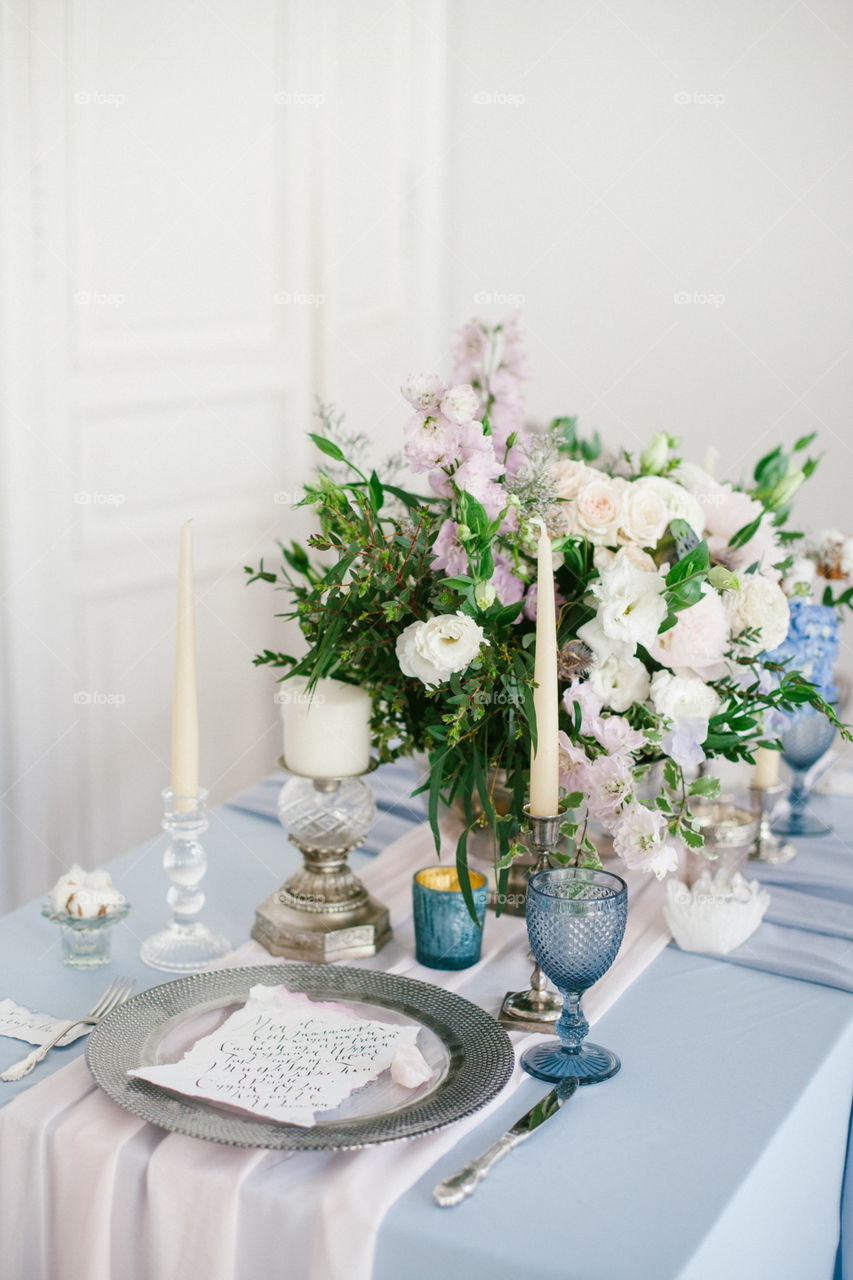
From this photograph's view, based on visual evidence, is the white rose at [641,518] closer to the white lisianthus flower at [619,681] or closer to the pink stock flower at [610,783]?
the white lisianthus flower at [619,681]

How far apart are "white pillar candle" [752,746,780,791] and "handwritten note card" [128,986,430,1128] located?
2.38 ft

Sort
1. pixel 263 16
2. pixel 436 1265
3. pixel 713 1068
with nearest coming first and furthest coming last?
pixel 436 1265 < pixel 713 1068 < pixel 263 16

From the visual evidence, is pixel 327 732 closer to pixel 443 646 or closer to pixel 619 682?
pixel 443 646

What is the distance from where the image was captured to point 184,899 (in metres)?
1.28

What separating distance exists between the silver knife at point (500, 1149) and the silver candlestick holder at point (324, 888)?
0.31 meters

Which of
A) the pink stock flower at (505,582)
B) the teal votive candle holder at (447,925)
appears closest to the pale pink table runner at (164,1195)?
the teal votive candle holder at (447,925)

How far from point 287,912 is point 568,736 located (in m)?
0.34

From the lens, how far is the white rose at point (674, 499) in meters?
1.31

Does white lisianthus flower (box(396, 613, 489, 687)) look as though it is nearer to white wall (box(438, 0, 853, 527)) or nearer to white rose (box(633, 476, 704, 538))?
white rose (box(633, 476, 704, 538))

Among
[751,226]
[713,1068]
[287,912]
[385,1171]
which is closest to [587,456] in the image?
[287,912]

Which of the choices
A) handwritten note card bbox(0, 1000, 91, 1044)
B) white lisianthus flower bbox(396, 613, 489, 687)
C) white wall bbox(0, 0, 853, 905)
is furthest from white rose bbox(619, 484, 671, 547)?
white wall bbox(0, 0, 853, 905)

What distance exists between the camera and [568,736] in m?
1.23

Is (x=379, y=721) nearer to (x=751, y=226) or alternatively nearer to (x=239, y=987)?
(x=239, y=987)

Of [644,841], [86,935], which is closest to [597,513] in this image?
[644,841]
